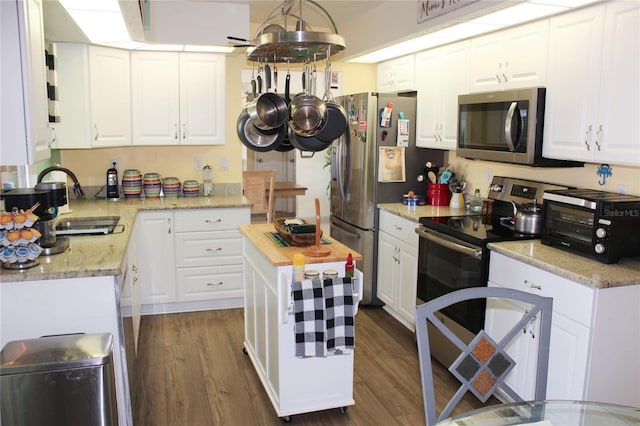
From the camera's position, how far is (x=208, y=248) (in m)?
4.54

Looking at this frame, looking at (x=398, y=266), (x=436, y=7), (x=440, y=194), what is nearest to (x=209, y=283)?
(x=398, y=266)

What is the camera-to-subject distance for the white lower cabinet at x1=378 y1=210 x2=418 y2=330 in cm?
404

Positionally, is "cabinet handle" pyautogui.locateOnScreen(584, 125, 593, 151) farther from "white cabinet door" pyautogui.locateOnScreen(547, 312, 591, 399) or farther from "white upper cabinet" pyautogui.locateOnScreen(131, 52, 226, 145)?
"white upper cabinet" pyautogui.locateOnScreen(131, 52, 226, 145)

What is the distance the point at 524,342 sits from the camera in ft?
9.49

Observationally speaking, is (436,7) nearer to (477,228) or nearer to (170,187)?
(477,228)

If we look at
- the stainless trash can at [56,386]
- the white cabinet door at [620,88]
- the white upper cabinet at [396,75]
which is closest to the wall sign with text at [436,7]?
the white cabinet door at [620,88]

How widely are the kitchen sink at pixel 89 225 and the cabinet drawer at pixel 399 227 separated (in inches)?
78.5

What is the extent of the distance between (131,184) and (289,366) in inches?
102

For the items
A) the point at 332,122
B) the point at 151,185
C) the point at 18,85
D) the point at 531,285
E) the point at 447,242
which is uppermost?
the point at 18,85

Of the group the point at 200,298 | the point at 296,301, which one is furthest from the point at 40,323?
the point at 200,298

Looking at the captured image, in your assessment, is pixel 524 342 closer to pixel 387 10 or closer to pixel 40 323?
pixel 40 323

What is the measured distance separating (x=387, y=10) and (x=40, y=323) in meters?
3.30

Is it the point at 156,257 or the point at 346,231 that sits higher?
the point at 346,231

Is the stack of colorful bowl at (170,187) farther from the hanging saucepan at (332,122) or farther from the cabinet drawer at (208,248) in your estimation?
the hanging saucepan at (332,122)
